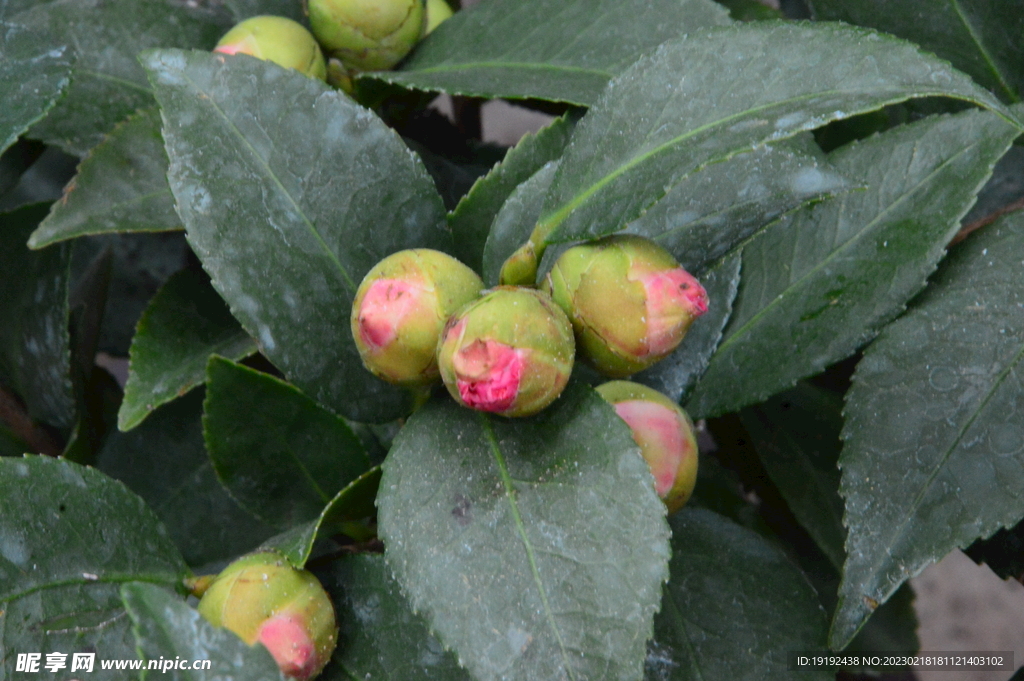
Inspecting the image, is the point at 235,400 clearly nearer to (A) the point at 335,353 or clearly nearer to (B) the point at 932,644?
(A) the point at 335,353

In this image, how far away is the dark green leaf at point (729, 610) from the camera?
716mm

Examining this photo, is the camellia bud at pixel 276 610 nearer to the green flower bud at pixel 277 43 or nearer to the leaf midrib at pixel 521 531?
the leaf midrib at pixel 521 531

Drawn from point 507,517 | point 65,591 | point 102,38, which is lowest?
point 65,591

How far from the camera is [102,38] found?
83 centimetres

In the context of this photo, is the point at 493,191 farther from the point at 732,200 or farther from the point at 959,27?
the point at 959,27

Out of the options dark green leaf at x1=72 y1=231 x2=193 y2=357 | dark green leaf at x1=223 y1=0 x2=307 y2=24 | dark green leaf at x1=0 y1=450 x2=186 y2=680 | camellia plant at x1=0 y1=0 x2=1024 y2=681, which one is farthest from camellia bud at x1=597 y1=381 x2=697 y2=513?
dark green leaf at x1=72 y1=231 x2=193 y2=357

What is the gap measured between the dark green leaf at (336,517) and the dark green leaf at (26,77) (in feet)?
1.23

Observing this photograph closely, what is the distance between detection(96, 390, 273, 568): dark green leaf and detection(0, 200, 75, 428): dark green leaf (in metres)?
0.08

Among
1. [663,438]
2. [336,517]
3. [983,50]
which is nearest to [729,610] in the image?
[663,438]

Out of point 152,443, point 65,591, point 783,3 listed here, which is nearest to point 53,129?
point 152,443

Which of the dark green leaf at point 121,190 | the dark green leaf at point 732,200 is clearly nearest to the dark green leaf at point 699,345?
the dark green leaf at point 732,200

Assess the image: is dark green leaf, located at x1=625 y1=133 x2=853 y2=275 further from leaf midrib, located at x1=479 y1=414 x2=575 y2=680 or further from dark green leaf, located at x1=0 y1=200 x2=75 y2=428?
dark green leaf, located at x1=0 y1=200 x2=75 y2=428

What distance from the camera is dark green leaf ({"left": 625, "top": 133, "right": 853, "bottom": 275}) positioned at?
1.93ft

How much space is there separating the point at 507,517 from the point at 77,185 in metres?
0.49
